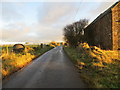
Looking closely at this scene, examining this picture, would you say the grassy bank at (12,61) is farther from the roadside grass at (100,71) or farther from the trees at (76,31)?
the trees at (76,31)

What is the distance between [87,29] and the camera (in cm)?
2081

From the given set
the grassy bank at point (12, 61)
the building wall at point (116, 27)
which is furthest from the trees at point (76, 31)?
the grassy bank at point (12, 61)

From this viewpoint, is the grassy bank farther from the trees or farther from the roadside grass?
the trees

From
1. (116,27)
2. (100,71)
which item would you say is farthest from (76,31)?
(100,71)

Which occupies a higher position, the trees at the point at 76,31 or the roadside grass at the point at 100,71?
the trees at the point at 76,31

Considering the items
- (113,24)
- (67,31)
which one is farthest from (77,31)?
(113,24)

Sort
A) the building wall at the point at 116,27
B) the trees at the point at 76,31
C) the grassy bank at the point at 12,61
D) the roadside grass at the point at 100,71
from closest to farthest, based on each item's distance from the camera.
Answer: the roadside grass at the point at 100,71
the grassy bank at the point at 12,61
the building wall at the point at 116,27
the trees at the point at 76,31

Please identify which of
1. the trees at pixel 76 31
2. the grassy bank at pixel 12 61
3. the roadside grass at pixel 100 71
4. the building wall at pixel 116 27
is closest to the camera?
the roadside grass at pixel 100 71

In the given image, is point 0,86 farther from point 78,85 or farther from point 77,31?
point 77,31

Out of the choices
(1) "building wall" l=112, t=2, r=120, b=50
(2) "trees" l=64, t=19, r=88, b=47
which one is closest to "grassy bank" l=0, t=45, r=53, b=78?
(1) "building wall" l=112, t=2, r=120, b=50

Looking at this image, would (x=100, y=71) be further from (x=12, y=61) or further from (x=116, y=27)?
(x=116, y=27)

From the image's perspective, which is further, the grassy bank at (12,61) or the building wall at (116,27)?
the building wall at (116,27)

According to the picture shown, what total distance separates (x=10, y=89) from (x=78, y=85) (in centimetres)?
268

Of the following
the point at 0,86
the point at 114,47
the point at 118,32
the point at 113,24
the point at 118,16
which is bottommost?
the point at 0,86
